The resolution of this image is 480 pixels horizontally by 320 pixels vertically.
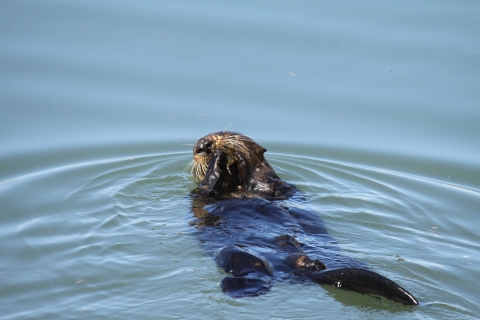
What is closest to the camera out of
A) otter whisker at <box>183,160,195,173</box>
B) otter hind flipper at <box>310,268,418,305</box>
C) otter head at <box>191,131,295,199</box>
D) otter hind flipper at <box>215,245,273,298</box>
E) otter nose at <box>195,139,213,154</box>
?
otter hind flipper at <box>310,268,418,305</box>

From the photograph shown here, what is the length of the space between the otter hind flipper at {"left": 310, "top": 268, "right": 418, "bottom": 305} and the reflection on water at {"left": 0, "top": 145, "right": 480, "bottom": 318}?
75 millimetres

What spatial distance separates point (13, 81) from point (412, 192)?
5380mm

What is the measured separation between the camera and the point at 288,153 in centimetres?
824

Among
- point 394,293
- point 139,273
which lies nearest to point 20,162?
point 139,273

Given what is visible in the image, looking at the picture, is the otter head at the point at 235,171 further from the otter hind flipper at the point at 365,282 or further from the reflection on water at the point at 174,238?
the otter hind flipper at the point at 365,282

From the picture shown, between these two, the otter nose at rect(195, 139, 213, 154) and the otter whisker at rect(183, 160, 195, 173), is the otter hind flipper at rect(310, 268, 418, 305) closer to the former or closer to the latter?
the otter nose at rect(195, 139, 213, 154)

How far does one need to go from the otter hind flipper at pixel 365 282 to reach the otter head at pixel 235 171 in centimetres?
201

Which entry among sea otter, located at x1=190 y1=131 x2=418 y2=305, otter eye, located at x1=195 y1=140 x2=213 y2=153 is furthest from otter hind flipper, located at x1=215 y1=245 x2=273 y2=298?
otter eye, located at x1=195 y1=140 x2=213 y2=153

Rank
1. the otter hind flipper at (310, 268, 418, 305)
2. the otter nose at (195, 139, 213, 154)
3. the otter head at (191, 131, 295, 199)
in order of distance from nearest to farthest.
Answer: the otter hind flipper at (310, 268, 418, 305) → the otter head at (191, 131, 295, 199) → the otter nose at (195, 139, 213, 154)

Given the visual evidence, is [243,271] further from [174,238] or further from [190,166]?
[190,166]

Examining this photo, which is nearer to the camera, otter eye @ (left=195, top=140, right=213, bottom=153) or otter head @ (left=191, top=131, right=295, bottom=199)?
otter head @ (left=191, top=131, right=295, bottom=199)

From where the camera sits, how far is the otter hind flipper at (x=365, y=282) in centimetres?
464

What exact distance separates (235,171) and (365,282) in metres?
2.61

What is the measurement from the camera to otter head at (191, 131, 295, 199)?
683 centimetres
